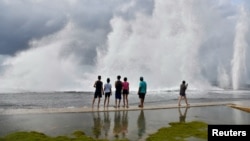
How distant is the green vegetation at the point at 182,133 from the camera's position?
1189 centimetres

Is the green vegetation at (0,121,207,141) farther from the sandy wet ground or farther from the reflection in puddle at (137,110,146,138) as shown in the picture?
the reflection in puddle at (137,110,146,138)

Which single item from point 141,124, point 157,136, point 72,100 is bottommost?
point 157,136

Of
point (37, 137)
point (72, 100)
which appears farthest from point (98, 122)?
point (72, 100)

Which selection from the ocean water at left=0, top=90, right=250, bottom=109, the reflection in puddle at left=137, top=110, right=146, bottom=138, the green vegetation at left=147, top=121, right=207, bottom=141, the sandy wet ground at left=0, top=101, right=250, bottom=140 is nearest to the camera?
the green vegetation at left=147, top=121, right=207, bottom=141

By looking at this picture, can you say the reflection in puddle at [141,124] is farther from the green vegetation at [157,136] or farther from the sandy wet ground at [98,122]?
the green vegetation at [157,136]

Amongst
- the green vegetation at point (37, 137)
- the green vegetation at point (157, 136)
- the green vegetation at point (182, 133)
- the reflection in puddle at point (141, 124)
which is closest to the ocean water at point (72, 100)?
the reflection in puddle at point (141, 124)

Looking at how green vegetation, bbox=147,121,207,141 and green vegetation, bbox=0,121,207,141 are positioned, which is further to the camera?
green vegetation, bbox=147,121,207,141

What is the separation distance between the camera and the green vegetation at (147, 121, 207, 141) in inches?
468

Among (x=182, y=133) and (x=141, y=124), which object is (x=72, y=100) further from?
(x=182, y=133)

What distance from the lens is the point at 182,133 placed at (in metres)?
12.8

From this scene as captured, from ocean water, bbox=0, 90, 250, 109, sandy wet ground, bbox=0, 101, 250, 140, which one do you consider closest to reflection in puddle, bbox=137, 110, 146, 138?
sandy wet ground, bbox=0, 101, 250, 140

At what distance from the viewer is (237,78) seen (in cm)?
→ 7419

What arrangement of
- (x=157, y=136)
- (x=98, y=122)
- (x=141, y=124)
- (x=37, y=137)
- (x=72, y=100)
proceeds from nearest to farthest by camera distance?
(x=37, y=137), (x=157, y=136), (x=141, y=124), (x=98, y=122), (x=72, y=100)

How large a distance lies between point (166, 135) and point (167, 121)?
3958 mm
